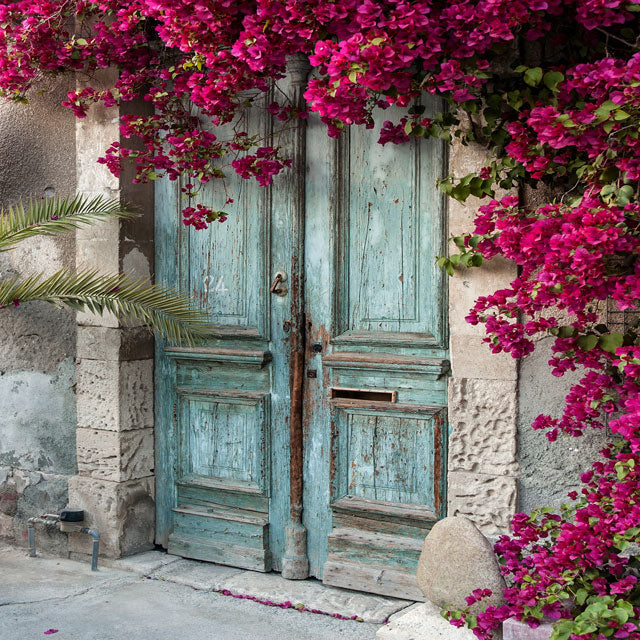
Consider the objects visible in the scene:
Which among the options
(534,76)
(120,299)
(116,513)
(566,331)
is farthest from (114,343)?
(534,76)

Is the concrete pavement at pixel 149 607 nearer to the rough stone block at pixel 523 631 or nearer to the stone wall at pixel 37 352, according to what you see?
the stone wall at pixel 37 352

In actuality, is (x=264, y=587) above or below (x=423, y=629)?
below

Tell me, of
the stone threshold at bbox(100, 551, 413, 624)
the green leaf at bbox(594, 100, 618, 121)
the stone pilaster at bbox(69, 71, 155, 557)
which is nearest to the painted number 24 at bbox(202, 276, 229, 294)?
the stone pilaster at bbox(69, 71, 155, 557)

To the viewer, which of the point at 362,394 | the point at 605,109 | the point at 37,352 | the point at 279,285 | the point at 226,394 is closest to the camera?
the point at 605,109

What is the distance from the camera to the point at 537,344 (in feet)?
10.9

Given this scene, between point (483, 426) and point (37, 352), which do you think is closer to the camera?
point (483, 426)

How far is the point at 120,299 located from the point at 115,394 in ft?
1.91

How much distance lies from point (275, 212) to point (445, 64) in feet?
4.65

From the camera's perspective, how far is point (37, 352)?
182 inches

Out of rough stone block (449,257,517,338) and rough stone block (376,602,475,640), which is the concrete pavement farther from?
rough stone block (449,257,517,338)

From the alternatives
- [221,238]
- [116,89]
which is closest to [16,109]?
[116,89]

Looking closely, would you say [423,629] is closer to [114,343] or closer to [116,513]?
[116,513]

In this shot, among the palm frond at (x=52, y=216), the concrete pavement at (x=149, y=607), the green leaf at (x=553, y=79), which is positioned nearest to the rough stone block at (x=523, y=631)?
the concrete pavement at (x=149, y=607)

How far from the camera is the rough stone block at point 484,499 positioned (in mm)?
3361
